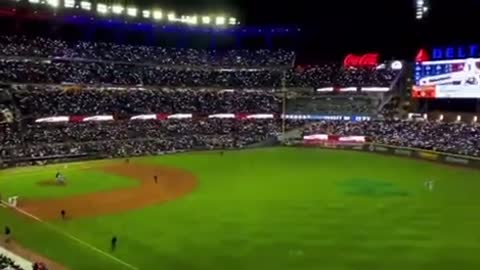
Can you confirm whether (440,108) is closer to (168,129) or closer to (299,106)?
(299,106)

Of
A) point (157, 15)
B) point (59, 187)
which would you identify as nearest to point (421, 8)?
point (157, 15)

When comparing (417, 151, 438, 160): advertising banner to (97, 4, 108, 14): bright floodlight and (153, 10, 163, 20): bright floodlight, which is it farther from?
(97, 4, 108, 14): bright floodlight

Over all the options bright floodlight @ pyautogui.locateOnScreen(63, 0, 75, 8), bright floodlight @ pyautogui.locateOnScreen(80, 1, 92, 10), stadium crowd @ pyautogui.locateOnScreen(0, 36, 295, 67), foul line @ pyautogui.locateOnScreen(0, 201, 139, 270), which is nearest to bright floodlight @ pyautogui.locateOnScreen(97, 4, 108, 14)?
bright floodlight @ pyautogui.locateOnScreen(80, 1, 92, 10)

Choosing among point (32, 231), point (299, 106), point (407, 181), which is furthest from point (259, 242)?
point (299, 106)

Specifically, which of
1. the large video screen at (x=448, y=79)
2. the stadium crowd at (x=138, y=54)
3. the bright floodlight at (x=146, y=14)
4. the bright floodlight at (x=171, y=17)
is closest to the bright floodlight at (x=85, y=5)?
the stadium crowd at (x=138, y=54)

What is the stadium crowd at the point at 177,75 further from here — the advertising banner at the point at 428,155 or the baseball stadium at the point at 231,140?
the advertising banner at the point at 428,155

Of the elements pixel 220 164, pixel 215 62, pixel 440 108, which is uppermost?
pixel 215 62
